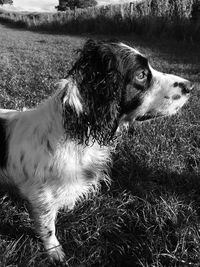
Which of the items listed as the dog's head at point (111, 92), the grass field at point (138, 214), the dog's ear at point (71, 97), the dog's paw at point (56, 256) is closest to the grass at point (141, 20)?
the grass field at point (138, 214)

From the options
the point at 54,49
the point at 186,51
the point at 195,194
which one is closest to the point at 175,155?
the point at 195,194

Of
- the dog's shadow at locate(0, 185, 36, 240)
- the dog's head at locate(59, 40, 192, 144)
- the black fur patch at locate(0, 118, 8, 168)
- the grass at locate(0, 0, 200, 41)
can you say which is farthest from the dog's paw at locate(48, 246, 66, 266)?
the grass at locate(0, 0, 200, 41)

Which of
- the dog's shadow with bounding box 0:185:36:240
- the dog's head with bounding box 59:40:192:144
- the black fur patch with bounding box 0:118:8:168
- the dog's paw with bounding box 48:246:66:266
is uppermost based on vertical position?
the dog's head with bounding box 59:40:192:144

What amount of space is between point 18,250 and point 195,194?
1801 millimetres

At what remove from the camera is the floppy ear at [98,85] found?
2270 millimetres

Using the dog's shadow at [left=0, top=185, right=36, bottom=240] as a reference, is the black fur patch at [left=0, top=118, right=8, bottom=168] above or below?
above

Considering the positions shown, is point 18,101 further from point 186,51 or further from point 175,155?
point 186,51

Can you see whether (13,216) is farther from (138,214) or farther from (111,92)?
(111,92)

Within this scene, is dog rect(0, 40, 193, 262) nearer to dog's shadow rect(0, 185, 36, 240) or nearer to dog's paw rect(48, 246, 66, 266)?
dog's paw rect(48, 246, 66, 266)

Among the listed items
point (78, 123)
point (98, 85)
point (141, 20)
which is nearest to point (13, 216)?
point (78, 123)

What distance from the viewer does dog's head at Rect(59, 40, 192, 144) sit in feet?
7.49

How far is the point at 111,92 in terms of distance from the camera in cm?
231

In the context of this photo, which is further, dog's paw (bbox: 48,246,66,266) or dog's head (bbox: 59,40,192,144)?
dog's paw (bbox: 48,246,66,266)

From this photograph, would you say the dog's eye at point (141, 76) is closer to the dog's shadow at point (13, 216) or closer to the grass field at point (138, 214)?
the grass field at point (138, 214)
